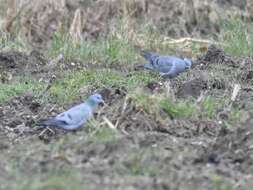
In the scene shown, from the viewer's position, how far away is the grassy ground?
186 inches

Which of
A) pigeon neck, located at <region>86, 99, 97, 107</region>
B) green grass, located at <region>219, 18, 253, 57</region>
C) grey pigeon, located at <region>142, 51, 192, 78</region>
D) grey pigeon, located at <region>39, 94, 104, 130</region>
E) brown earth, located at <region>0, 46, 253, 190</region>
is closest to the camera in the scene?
brown earth, located at <region>0, 46, 253, 190</region>

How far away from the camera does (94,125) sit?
5574 mm

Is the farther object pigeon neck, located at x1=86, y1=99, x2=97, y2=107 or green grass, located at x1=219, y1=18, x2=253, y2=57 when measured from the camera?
green grass, located at x1=219, y1=18, x2=253, y2=57

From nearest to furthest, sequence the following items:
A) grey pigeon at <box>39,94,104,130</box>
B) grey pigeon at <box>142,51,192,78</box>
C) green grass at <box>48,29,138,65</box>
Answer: grey pigeon at <box>39,94,104,130</box> → grey pigeon at <box>142,51,192,78</box> → green grass at <box>48,29,138,65</box>

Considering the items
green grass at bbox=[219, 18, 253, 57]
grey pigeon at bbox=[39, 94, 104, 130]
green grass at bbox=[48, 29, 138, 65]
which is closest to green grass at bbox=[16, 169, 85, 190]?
grey pigeon at bbox=[39, 94, 104, 130]

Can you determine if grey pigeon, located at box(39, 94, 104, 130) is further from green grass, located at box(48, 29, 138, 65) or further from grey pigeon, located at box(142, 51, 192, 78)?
green grass, located at box(48, 29, 138, 65)

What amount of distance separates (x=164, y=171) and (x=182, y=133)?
1127mm

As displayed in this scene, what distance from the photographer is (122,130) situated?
18.4 feet

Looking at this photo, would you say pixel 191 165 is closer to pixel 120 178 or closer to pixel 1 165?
pixel 120 178

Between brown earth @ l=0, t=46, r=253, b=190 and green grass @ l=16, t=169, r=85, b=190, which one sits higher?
green grass @ l=16, t=169, r=85, b=190

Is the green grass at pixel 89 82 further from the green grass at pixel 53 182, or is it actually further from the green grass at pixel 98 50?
the green grass at pixel 53 182

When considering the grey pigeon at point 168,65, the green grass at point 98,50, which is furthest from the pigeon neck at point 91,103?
the green grass at point 98,50

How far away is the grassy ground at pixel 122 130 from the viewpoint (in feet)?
15.5

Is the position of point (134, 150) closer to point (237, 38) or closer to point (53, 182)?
point (53, 182)
